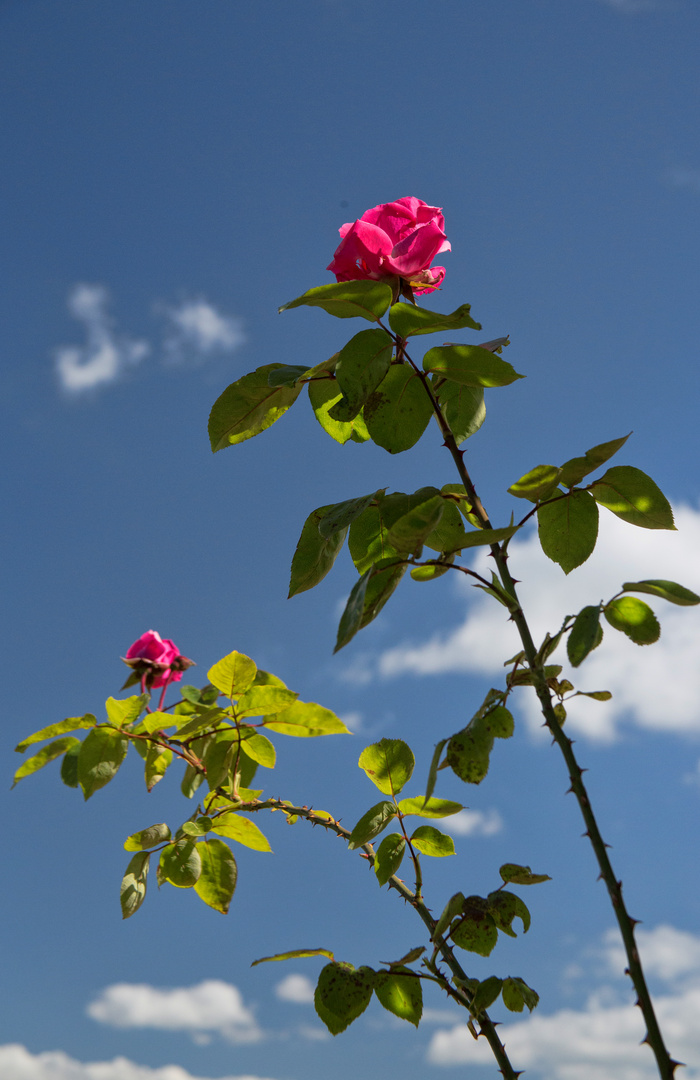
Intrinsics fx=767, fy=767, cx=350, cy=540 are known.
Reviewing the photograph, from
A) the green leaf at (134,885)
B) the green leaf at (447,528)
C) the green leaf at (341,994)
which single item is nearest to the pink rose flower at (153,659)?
the green leaf at (134,885)

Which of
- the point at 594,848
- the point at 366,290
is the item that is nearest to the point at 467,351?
the point at 366,290

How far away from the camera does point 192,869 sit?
4.98ft

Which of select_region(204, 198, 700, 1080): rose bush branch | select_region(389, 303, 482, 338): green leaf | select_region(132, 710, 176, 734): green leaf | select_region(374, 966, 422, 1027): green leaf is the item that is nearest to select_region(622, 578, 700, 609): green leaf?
select_region(204, 198, 700, 1080): rose bush branch

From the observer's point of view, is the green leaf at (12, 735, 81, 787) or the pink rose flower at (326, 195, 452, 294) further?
the green leaf at (12, 735, 81, 787)

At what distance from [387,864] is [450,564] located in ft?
1.79

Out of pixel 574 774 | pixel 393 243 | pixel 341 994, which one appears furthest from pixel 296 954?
pixel 393 243

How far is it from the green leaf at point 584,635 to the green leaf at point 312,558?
345 millimetres

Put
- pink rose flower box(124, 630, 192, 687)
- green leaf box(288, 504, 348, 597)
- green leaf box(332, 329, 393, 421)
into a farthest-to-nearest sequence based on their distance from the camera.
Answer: pink rose flower box(124, 630, 192, 687), green leaf box(288, 504, 348, 597), green leaf box(332, 329, 393, 421)

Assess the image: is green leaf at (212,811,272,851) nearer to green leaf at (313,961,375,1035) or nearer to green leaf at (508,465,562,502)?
green leaf at (313,961,375,1035)

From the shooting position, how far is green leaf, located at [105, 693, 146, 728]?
1.73m

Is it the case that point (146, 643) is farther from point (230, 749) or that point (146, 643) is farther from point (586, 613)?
point (586, 613)

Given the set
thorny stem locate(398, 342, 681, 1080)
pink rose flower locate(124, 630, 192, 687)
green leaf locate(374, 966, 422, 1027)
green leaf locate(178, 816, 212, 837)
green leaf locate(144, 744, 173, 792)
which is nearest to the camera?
thorny stem locate(398, 342, 681, 1080)

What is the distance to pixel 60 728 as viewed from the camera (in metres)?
1.81

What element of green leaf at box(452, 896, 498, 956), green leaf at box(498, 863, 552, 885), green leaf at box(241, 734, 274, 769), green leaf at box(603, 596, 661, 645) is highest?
green leaf at box(241, 734, 274, 769)
